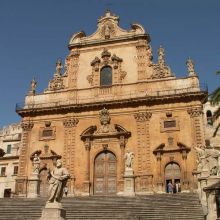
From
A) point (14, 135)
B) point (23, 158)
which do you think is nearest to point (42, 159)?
point (23, 158)

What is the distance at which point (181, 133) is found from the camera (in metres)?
27.3

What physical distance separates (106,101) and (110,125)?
6.35ft

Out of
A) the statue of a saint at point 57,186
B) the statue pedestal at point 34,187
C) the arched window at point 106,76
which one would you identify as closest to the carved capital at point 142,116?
the arched window at point 106,76

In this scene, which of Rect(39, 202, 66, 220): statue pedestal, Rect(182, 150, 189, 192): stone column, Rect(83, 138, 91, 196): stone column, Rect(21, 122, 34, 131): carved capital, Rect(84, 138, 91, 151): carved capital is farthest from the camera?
Rect(21, 122, 34, 131): carved capital

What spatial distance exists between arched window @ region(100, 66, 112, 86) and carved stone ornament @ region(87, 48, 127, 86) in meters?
0.28

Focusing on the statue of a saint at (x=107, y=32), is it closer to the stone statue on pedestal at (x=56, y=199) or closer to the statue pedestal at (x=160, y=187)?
the statue pedestal at (x=160, y=187)

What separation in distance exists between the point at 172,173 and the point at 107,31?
13.7 m

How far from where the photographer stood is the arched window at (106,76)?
3095 cm

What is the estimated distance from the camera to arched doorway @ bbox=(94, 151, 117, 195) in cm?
2755

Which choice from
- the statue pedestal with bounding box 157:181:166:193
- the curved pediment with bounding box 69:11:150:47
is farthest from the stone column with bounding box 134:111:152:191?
the curved pediment with bounding box 69:11:150:47

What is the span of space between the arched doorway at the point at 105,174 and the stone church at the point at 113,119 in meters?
0.07

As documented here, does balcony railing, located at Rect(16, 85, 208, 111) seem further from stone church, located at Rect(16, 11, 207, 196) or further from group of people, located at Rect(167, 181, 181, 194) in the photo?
group of people, located at Rect(167, 181, 181, 194)

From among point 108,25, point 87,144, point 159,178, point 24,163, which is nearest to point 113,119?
point 87,144

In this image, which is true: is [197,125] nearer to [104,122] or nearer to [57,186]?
[104,122]
